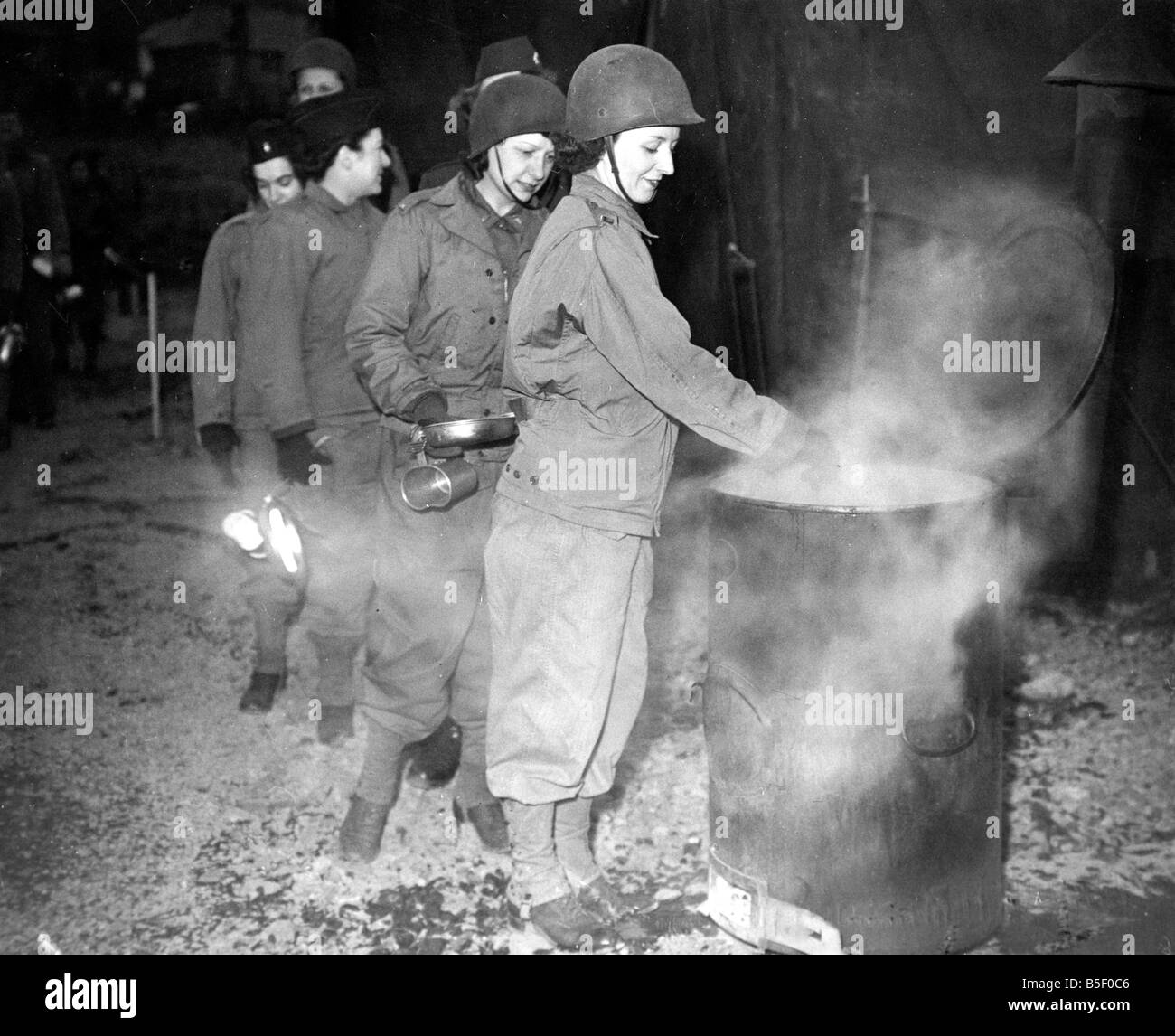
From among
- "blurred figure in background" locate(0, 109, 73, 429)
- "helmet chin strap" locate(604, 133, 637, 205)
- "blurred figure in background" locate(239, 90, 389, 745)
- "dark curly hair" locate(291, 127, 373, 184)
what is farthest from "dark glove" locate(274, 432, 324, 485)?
"blurred figure in background" locate(0, 109, 73, 429)

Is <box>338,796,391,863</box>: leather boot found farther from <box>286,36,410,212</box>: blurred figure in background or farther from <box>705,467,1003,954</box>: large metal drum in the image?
<box>286,36,410,212</box>: blurred figure in background

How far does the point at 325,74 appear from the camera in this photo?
217 inches

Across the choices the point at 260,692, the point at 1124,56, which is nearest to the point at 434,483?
the point at 260,692

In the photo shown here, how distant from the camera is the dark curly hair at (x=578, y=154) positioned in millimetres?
3209

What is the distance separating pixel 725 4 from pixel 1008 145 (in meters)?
1.33

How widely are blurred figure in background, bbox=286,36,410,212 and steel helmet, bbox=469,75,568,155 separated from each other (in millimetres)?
1819

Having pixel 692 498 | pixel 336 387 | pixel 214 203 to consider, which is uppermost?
pixel 214 203

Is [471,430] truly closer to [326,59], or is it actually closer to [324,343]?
[324,343]

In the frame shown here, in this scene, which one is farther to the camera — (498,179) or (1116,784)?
(1116,784)

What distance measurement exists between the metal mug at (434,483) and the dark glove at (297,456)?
108 cm

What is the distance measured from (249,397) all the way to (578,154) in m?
2.17
